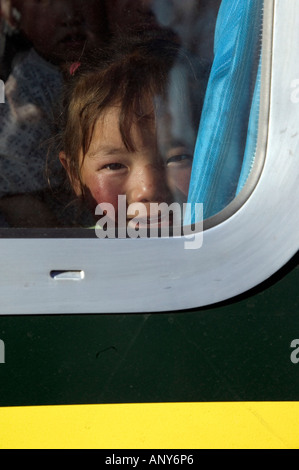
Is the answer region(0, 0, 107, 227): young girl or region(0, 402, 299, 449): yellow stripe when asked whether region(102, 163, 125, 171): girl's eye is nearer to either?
region(0, 0, 107, 227): young girl

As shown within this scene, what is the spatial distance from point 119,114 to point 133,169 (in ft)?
0.38

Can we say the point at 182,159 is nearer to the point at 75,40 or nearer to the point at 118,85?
the point at 118,85

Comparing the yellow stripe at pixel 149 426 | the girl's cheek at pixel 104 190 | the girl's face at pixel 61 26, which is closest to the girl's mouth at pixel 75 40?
the girl's face at pixel 61 26

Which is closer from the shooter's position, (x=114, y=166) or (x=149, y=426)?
(x=149, y=426)

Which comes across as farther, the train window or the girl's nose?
the girl's nose

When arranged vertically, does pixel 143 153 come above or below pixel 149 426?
above

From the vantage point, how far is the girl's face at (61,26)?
50.9 inches

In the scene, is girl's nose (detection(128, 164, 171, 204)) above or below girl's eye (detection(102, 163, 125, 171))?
below

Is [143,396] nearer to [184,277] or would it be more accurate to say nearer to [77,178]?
[184,277]

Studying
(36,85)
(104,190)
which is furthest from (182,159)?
(36,85)

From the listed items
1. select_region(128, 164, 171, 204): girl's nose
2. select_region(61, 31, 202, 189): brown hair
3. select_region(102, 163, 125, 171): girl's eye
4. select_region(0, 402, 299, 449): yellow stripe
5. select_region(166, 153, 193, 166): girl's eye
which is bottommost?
select_region(0, 402, 299, 449): yellow stripe

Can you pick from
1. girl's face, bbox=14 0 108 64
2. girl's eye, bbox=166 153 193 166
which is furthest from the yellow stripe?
girl's face, bbox=14 0 108 64

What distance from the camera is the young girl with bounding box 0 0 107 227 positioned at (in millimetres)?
1233

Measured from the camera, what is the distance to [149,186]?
125cm
